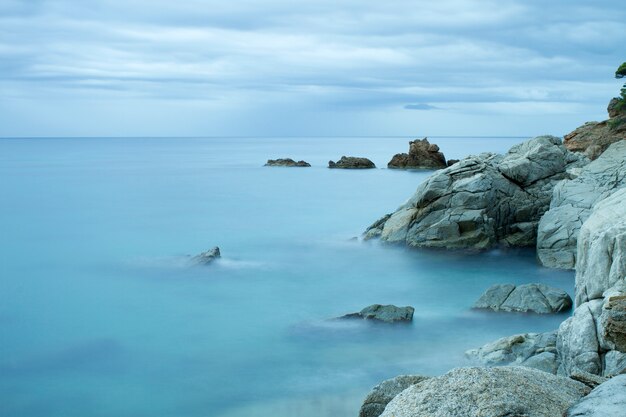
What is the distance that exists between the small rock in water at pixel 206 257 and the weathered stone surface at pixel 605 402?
18836mm

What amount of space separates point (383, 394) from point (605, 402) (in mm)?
3096

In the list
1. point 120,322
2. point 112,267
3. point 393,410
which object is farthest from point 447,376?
point 112,267

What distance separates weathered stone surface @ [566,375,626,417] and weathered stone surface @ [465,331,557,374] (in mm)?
6708

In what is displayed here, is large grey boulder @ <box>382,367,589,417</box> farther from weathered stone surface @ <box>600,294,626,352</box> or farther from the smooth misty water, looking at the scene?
the smooth misty water

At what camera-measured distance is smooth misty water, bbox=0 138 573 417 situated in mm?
12812

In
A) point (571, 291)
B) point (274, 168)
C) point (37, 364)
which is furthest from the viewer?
point (274, 168)

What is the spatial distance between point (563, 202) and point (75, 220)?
25.1 metres

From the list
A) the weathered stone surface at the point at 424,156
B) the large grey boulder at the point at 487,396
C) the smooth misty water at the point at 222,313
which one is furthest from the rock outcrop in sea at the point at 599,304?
the weathered stone surface at the point at 424,156

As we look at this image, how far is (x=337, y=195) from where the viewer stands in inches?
1861

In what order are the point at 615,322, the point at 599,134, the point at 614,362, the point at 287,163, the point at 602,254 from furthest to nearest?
the point at 287,163, the point at 599,134, the point at 602,254, the point at 614,362, the point at 615,322

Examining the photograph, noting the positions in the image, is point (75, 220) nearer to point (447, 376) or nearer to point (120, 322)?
point (120, 322)

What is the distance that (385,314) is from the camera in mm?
16312

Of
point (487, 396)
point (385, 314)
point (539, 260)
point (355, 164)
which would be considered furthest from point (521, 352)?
point (355, 164)

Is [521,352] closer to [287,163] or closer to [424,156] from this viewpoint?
[424,156]
